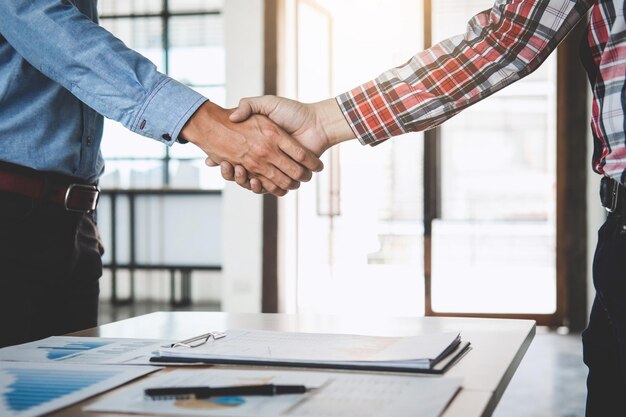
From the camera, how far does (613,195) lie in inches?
41.4

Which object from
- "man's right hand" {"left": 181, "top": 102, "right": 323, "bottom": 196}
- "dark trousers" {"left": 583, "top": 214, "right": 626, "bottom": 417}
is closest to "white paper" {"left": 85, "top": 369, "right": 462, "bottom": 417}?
"dark trousers" {"left": 583, "top": 214, "right": 626, "bottom": 417}

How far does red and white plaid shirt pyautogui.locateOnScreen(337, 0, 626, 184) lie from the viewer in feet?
3.38

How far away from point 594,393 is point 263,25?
372 centimetres

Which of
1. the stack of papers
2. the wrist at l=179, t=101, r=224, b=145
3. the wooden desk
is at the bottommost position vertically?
the wooden desk

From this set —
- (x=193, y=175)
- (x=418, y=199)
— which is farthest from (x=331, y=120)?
(x=418, y=199)

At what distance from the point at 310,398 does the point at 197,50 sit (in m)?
5.13

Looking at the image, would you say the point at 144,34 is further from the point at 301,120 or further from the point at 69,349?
the point at 69,349

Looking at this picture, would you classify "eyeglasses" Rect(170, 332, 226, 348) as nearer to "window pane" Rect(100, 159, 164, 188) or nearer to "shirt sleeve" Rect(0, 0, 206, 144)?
"shirt sleeve" Rect(0, 0, 206, 144)

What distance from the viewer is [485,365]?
904mm

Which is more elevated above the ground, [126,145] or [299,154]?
[126,145]

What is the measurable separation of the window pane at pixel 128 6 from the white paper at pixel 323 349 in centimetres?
500

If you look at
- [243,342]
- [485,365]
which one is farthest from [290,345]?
[485,365]

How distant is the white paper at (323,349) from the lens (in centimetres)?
87

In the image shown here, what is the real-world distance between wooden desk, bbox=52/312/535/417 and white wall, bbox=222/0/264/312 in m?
3.13
